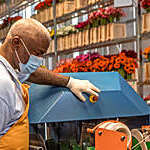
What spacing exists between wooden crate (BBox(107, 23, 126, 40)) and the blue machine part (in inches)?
120

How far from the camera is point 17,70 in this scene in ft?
5.50

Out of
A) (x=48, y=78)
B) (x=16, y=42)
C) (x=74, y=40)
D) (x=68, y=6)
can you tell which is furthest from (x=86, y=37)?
(x=16, y=42)

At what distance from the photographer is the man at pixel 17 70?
58.4 inches

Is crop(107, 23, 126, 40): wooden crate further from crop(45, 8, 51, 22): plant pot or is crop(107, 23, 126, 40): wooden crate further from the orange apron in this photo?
the orange apron

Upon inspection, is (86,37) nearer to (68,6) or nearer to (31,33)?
(68,6)

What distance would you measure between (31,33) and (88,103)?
1.71 ft

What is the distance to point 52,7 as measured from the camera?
655 cm

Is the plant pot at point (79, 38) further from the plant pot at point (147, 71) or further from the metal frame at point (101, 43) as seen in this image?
the plant pot at point (147, 71)

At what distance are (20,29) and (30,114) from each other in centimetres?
46

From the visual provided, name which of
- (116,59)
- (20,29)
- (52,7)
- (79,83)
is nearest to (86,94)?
(79,83)

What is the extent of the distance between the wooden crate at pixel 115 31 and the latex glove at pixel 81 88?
3.19 metres

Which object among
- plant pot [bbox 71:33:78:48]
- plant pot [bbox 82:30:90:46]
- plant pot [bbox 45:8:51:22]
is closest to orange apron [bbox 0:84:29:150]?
plant pot [bbox 82:30:90:46]

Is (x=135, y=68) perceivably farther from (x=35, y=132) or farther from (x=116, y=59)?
(x=35, y=132)

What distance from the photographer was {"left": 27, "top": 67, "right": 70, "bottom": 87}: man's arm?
189 centimetres
